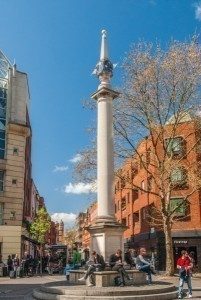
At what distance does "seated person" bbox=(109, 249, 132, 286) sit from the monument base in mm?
849

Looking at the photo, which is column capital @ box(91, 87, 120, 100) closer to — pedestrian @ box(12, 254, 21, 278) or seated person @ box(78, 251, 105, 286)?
seated person @ box(78, 251, 105, 286)

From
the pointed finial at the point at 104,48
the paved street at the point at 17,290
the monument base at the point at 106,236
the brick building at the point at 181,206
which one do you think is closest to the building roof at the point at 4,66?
the brick building at the point at 181,206

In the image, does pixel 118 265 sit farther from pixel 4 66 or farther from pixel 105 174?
pixel 4 66

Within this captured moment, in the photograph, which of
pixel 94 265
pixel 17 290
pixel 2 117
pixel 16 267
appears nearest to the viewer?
pixel 94 265

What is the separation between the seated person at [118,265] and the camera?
15.5 m

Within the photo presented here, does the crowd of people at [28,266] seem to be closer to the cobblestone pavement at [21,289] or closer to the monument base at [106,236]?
the cobblestone pavement at [21,289]

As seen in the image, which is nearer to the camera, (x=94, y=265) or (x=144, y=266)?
(x=94, y=265)

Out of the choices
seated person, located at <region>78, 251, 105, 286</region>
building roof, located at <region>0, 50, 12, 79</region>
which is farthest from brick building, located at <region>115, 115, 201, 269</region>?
seated person, located at <region>78, 251, 105, 286</region>

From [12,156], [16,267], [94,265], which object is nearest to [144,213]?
[12,156]

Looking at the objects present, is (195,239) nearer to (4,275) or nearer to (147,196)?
(147,196)

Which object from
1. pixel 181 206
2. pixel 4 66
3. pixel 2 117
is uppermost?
pixel 4 66

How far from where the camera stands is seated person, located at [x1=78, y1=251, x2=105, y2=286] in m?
15.6

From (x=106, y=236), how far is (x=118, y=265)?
2240 millimetres

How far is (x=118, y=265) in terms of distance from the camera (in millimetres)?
15516
